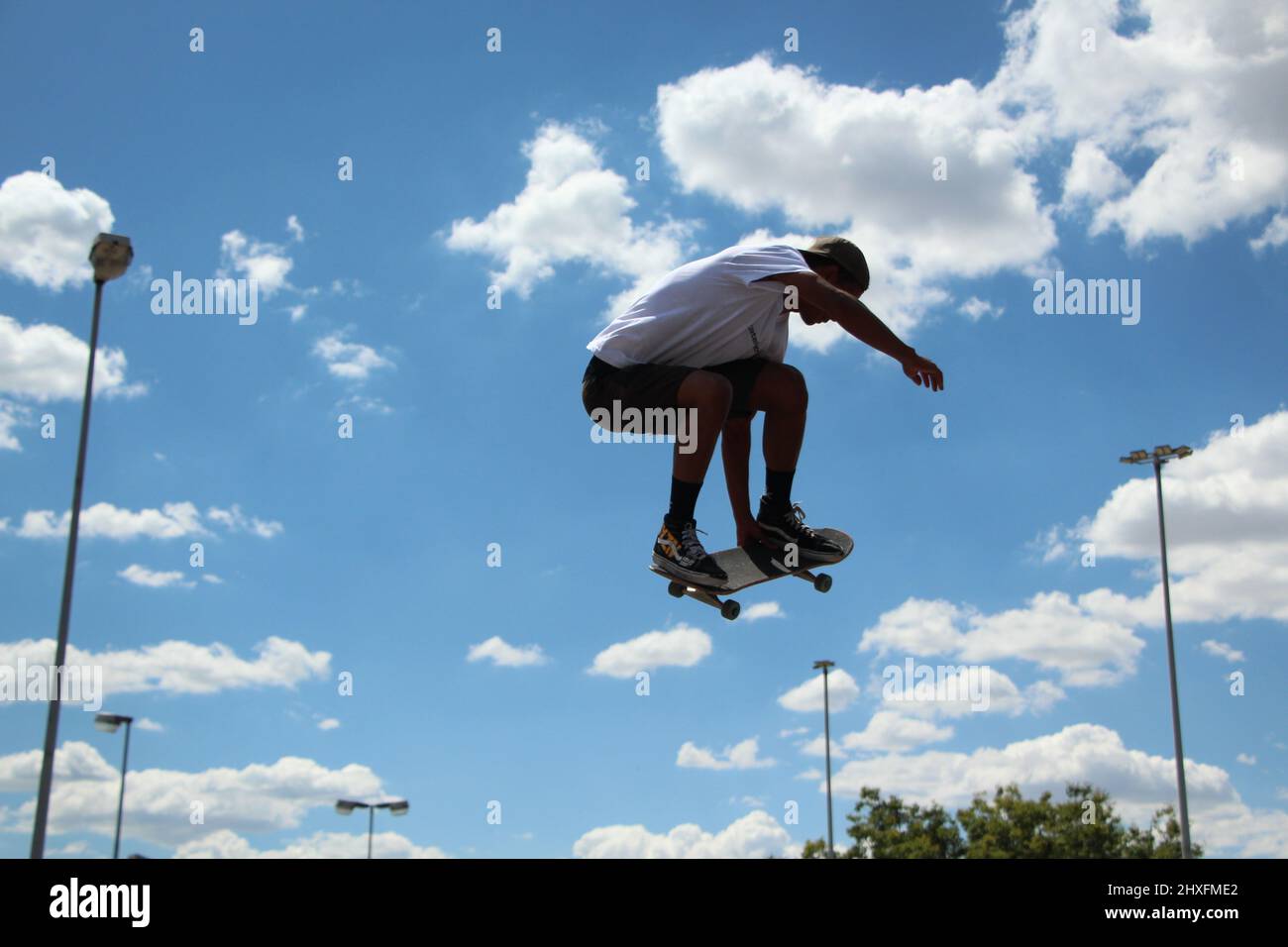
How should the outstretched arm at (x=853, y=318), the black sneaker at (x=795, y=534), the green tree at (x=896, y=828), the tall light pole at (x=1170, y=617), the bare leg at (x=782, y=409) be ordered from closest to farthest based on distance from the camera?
the outstretched arm at (x=853, y=318)
the bare leg at (x=782, y=409)
the black sneaker at (x=795, y=534)
the tall light pole at (x=1170, y=617)
the green tree at (x=896, y=828)

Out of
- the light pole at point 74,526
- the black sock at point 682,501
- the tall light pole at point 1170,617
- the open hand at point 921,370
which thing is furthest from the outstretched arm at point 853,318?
the tall light pole at point 1170,617

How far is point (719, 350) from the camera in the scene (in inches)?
318

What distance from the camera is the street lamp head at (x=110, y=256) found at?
1792 centimetres

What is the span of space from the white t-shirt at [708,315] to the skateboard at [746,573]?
1.51m

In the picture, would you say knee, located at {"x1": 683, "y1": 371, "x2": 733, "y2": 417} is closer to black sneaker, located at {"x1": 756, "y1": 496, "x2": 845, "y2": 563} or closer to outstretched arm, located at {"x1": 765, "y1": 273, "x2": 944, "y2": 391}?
outstretched arm, located at {"x1": 765, "y1": 273, "x2": 944, "y2": 391}

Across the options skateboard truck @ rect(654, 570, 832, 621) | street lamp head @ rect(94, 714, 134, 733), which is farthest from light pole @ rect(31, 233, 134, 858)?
street lamp head @ rect(94, 714, 134, 733)

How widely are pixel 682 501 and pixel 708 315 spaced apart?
1.33 m

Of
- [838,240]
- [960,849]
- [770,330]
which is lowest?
[960,849]

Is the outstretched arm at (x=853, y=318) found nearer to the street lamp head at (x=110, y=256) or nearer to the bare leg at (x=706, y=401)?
the bare leg at (x=706, y=401)

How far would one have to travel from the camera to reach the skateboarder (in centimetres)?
775
